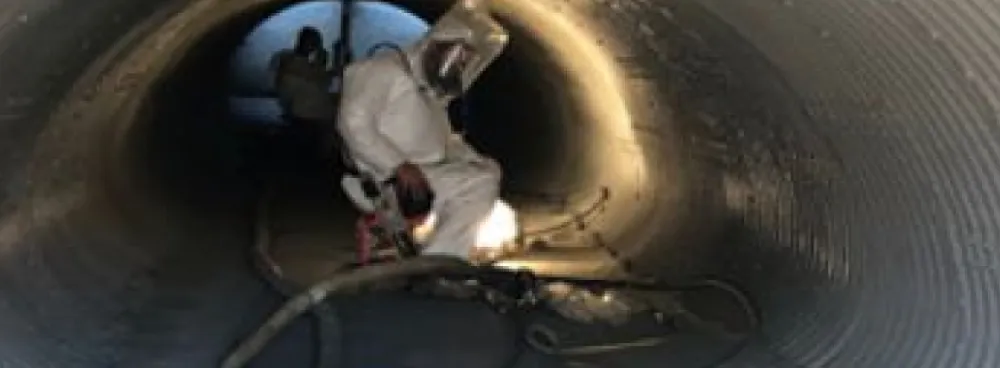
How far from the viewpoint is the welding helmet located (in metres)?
6.45

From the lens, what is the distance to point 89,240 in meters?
6.15

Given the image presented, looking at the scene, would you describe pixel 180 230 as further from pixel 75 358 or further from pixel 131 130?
pixel 75 358

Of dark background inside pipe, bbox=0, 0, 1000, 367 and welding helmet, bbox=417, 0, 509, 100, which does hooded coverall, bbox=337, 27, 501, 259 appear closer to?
welding helmet, bbox=417, 0, 509, 100

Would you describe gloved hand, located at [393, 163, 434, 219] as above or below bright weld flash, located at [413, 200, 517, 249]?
above

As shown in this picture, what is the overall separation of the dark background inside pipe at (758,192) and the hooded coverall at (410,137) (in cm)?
75

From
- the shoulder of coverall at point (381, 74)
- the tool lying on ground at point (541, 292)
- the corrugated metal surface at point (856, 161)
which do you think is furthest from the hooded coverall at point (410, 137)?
the corrugated metal surface at point (856, 161)

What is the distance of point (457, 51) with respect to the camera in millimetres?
6516

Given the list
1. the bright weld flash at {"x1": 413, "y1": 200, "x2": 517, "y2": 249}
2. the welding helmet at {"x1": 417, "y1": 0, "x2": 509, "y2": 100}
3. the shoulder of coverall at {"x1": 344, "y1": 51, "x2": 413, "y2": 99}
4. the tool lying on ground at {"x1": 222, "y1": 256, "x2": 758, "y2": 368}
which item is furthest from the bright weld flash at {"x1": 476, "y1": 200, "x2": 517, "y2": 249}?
the shoulder of coverall at {"x1": 344, "y1": 51, "x2": 413, "y2": 99}

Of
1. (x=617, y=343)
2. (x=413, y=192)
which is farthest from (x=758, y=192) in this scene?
(x=413, y=192)

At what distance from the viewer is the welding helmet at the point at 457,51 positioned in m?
6.45

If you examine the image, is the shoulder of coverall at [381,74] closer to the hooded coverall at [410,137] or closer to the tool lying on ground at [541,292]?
the hooded coverall at [410,137]

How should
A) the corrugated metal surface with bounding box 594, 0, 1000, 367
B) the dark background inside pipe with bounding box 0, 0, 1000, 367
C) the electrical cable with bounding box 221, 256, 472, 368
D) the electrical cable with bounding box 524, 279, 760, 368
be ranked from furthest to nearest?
the electrical cable with bounding box 524, 279, 760, 368
the electrical cable with bounding box 221, 256, 472, 368
the dark background inside pipe with bounding box 0, 0, 1000, 367
the corrugated metal surface with bounding box 594, 0, 1000, 367

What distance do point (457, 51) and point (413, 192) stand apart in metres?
0.62

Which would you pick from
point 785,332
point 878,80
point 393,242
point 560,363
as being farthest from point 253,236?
point 878,80
